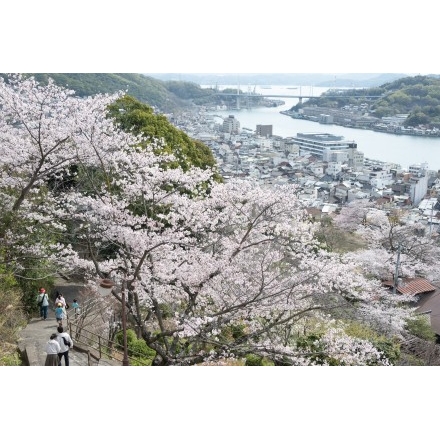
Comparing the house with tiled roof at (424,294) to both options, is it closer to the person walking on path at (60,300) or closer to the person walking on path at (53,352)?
the person walking on path at (60,300)

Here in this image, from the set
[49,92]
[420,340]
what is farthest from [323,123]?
[49,92]

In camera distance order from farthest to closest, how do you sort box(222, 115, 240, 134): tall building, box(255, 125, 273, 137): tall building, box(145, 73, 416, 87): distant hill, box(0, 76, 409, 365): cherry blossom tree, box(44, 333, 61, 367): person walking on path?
box(222, 115, 240, 134): tall building
box(255, 125, 273, 137): tall building
box(145, 73, 416, 87): distant hill
box(0, 76, 409, 365): cherry blossom tree
box(44, 333, 61, 367): person walking on path

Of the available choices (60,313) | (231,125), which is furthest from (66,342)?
(231,125)

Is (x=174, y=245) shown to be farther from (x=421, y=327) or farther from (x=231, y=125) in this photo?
(x=421, y=327)

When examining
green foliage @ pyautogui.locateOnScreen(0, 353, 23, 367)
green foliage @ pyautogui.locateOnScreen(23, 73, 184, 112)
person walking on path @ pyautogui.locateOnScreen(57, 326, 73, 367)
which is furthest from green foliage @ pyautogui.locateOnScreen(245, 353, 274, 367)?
green foliage @ pyautogui.locateOnScreen(23, 73, 184, 112)

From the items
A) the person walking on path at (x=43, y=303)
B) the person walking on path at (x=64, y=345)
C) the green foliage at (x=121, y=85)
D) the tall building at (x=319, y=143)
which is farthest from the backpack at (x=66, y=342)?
the tall building at (x=319, y=143)

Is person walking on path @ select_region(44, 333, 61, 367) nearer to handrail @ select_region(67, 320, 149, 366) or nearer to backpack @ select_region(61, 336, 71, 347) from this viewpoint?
backpack @ select_region(61, 336, 71, 347)
